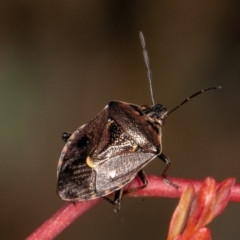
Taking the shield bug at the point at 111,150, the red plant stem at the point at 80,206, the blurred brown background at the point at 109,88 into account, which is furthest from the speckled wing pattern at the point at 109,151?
the blurred brown background at the point at 109,88

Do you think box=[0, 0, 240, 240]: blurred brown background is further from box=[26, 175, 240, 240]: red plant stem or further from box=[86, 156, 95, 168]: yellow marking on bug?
box=[26, 175, 240, 240]: red plant stem

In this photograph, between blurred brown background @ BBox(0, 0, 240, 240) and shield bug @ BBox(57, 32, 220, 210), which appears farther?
blurred brown background @ BBox(0, 0, 240, 240)

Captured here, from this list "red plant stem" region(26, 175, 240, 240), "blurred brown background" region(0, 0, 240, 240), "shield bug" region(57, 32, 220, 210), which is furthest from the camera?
"blurred brown background" region(0, 0, 240, 240)

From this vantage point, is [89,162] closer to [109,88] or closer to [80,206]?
[80,206]

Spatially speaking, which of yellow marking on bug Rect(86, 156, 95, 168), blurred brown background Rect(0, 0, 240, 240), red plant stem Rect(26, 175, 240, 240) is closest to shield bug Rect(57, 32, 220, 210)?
yellow marking on bug Rect(86, 156, 95, 168)

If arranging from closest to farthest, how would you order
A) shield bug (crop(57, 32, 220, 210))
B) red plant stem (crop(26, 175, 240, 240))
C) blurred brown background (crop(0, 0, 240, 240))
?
1. red plant stem (crop(26, 175, 240, 240))
2. shield bug (crop(57, 32, 220, 210))
3. blurred brown background (crop(0, 0, 240, 240))

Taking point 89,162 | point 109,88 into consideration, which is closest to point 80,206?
point 89,162

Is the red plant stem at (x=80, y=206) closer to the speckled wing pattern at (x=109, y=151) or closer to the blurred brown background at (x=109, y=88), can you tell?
the speckled wing pattern at (x=109, y=151)
